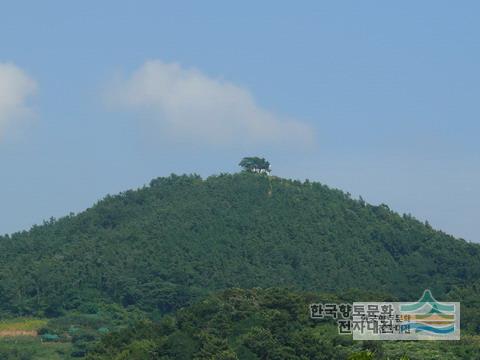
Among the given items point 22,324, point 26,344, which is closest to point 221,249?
point 22,324

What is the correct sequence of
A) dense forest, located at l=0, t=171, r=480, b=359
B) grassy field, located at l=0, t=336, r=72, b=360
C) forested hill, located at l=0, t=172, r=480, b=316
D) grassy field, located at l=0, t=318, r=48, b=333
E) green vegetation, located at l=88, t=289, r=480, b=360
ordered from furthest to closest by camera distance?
forested hill, located at l=0, t=172, r=480, b=316
dense forest, located at l=0, t=171, r=480, b=359
grassy field, located at l=0, t=318, r=48, b=333
grassy field, located at l=0, t=336, r=72, b=360
green vegetation, located at l=88, t=289, r=480, b=360

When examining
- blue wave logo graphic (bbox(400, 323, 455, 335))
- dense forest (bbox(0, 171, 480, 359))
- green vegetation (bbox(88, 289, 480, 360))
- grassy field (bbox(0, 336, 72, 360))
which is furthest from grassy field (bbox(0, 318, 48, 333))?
blue wave logo graphic (bbox(400, 323, 455, 335))

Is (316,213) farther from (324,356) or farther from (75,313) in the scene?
(324,356)

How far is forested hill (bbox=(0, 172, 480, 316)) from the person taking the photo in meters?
106

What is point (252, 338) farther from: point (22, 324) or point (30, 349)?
point (22, 324)

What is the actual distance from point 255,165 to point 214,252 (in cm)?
1529

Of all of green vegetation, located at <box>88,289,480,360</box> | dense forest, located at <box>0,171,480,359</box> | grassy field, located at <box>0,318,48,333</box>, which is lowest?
green vegetation, located at <box>88,289,480,360</box>

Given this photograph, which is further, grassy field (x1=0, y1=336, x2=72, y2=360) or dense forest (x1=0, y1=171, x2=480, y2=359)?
dense forest (x1=0, y1=171, x2=480, y2=359)

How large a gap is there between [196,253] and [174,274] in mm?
4418

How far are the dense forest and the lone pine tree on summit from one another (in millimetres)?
1981

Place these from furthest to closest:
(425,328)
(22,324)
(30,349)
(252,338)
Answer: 1. (22,324)
2. (30,349)
3. (252,338)
4. (425,328)

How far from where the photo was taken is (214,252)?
366 feet

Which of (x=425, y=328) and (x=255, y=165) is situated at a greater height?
(x=255, y=165)

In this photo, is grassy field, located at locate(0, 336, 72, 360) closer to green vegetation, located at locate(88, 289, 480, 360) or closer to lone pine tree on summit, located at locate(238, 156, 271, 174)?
green vegetation, located at locate(88, 289, 480, 360)
